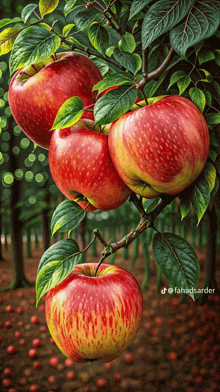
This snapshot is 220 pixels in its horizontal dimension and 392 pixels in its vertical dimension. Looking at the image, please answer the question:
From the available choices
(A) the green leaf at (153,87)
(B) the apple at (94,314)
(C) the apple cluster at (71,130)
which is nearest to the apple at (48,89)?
(C) the apple cluster at (71,130)

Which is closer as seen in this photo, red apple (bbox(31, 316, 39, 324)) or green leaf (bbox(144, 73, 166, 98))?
green leaf (bbox(144, 73, 166, 98))

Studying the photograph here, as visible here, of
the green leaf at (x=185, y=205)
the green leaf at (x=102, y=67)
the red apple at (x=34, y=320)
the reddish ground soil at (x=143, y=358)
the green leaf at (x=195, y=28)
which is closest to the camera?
the green leaf at (x=195, y=28)

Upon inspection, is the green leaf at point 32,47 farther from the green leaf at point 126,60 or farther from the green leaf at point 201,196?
the green leaf at point 201,196

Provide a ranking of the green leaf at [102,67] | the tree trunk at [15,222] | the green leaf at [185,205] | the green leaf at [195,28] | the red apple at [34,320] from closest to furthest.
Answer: the green leaf at [195,28], the green leaf at [185,205], the green leaf at [102,67], the red apple at [34,320], the tree trunk at [15,222]

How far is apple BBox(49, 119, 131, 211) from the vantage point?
0.57 meters

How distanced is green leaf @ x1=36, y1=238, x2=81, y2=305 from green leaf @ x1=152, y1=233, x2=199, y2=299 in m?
0.16

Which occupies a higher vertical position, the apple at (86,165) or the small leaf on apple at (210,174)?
the apple at (86,165)

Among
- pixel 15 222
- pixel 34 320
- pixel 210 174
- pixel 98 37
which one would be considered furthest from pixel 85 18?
→ pixel 15 222

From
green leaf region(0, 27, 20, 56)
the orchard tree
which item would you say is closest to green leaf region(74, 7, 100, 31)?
the orchard tree

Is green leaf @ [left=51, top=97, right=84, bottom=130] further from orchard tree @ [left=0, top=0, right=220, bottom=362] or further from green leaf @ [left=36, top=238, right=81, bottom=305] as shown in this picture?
green leaf @ [left=36, top=238, right=81, bottom=305]

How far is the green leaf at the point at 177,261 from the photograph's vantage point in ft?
1.92

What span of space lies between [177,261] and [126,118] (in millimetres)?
285

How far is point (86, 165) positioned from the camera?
0.57m

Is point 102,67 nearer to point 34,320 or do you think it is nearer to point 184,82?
point 184,82
